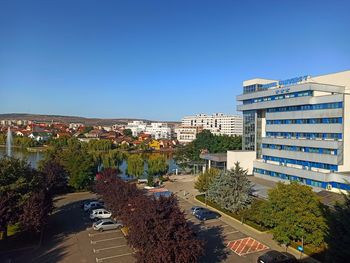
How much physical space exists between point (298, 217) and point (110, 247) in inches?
458

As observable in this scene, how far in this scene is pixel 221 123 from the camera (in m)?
161

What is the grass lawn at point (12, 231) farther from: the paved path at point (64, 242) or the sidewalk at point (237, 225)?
Result: the sidewalk at point (237, 225)

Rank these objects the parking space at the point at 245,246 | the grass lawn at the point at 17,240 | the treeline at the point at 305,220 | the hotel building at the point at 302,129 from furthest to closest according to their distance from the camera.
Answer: the hotel building at the point at 302,129 → the grass lawn at the point at 17,240 → the parking space at the point at 245,246 → the treeline at the point at 305,220

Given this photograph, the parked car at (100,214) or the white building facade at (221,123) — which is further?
the white building facade at (221,123)

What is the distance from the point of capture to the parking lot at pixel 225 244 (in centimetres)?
1734

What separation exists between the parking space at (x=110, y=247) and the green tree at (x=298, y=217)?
9.36m

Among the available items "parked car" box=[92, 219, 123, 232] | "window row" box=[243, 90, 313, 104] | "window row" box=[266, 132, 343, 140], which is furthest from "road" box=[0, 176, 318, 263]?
"window row" box=[243, 90, 313, 104]

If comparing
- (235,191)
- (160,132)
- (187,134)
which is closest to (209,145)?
(235,191)

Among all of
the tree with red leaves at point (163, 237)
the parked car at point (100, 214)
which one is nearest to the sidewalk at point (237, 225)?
the tree with red leaves at point (163, 237)

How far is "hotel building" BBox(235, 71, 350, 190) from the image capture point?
27.5m

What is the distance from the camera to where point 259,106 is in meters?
37.9

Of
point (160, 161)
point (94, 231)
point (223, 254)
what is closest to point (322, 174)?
point (223, 254)

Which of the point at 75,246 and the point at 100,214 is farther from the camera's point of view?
the point at 100,214

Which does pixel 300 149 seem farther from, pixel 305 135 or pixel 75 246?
pixel 75 246
